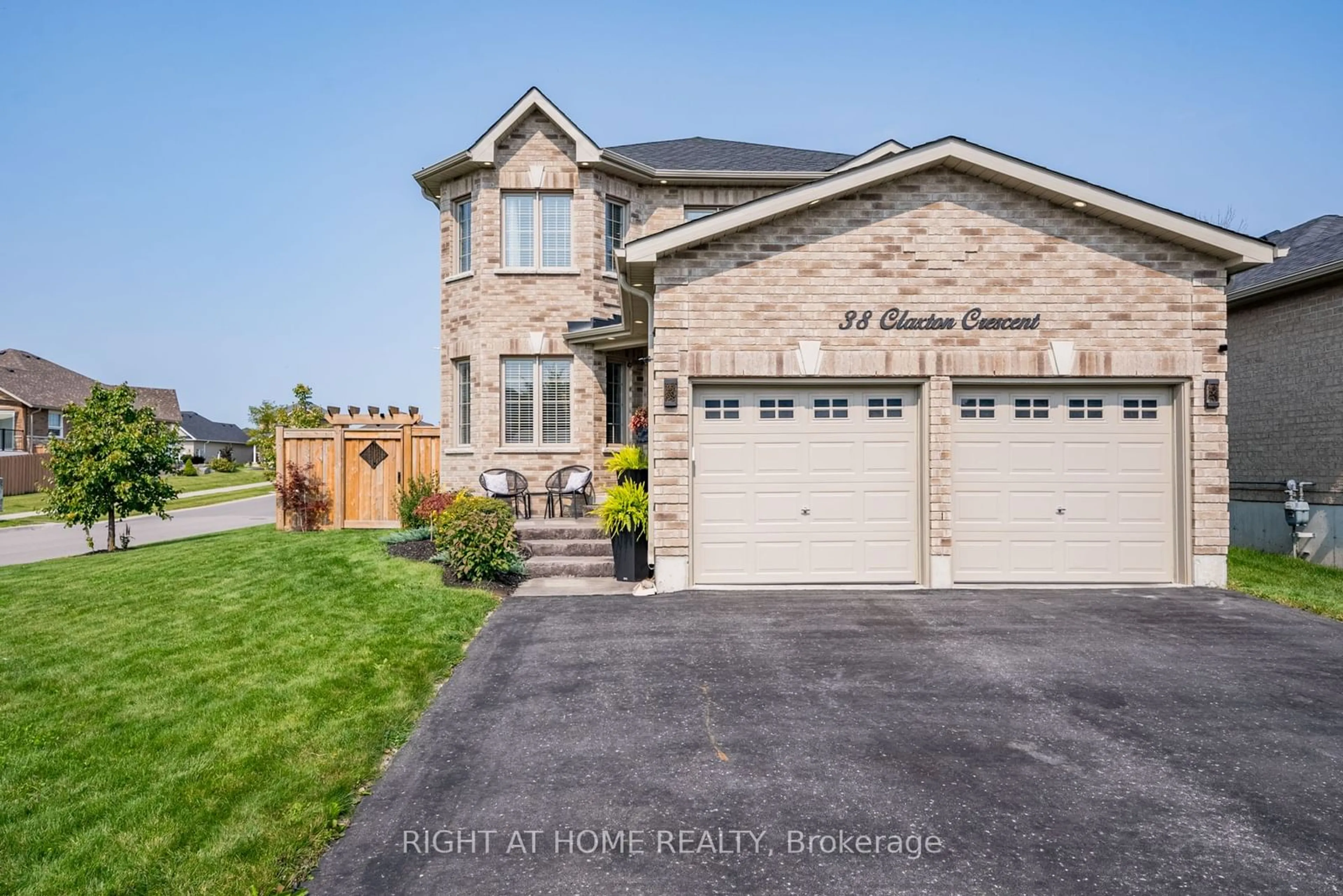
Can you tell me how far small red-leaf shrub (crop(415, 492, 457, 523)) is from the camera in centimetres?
1184

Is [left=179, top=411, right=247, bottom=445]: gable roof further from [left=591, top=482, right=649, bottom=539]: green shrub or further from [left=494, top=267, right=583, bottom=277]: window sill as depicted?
[left=591, top=482, right=649, bottom=539]: green shrub

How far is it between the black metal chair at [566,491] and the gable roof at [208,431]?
58788mm

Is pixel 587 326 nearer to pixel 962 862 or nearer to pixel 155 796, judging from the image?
pixel 155 796

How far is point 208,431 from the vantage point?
66562 mm

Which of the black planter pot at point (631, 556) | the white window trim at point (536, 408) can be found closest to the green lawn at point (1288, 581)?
the black planter pot at point (631, 556)

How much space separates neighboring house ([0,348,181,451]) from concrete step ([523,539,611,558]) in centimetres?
Result: 3278

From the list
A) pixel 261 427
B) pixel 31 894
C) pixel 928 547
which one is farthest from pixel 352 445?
pixel 261 427

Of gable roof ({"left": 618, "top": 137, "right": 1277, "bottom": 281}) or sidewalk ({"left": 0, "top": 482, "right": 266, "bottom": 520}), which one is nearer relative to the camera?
gable roof ({"left": 618, "top": 137, "right": 1277, "bottom": 281})

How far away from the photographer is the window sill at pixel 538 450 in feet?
44.9

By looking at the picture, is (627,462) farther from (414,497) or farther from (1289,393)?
(1289,393)

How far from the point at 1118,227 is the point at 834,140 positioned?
11855mm

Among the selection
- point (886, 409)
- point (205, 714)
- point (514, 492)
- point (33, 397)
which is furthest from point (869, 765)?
point (33, 397)

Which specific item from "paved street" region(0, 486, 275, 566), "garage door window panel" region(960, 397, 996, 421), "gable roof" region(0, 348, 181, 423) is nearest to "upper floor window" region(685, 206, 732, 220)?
"garage door window panel" region(960, 397, 996, 421)

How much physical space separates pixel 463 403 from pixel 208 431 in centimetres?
6400
